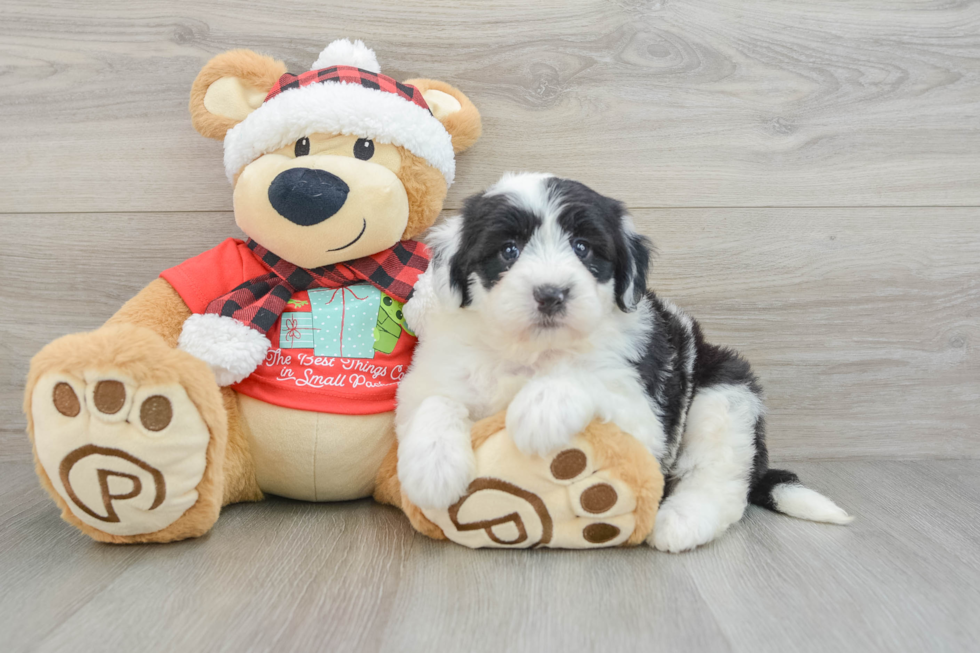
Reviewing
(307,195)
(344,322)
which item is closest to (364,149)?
(307,195)

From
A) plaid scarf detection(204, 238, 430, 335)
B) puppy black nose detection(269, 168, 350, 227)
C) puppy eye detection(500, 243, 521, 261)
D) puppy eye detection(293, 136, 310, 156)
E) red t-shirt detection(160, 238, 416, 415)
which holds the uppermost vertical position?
puppy eye detection(293, 136, 310, 156)

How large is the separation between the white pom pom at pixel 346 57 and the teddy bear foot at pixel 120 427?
0.88 m

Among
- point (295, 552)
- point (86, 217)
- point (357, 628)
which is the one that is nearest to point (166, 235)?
point (86, 217)

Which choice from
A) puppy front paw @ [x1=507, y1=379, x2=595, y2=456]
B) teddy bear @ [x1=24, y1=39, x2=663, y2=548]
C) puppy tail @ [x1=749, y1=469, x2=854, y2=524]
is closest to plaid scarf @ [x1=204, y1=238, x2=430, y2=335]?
teddy bear @ [x1=24, y1=39, x2=663, y2=548]

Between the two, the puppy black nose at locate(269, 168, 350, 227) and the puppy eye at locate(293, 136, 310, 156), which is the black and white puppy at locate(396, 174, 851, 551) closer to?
the puppy black nose at locate(269, 168, 350, 227)

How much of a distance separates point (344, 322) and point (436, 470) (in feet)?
1.80

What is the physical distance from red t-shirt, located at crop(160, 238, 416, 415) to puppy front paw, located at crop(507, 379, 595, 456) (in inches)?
19.1

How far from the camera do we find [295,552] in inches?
58.8

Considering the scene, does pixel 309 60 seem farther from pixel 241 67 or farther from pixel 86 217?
pixel 86 217

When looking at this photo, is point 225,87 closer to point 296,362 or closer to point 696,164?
point 296,362

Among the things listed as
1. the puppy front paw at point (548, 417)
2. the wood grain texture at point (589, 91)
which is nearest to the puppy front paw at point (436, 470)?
the puppy front paw at point (548, 417)

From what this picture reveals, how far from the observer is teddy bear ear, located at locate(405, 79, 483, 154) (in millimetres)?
1890

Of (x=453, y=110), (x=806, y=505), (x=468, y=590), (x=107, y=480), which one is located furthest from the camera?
(x=453, y=110)

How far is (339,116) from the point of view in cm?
165
